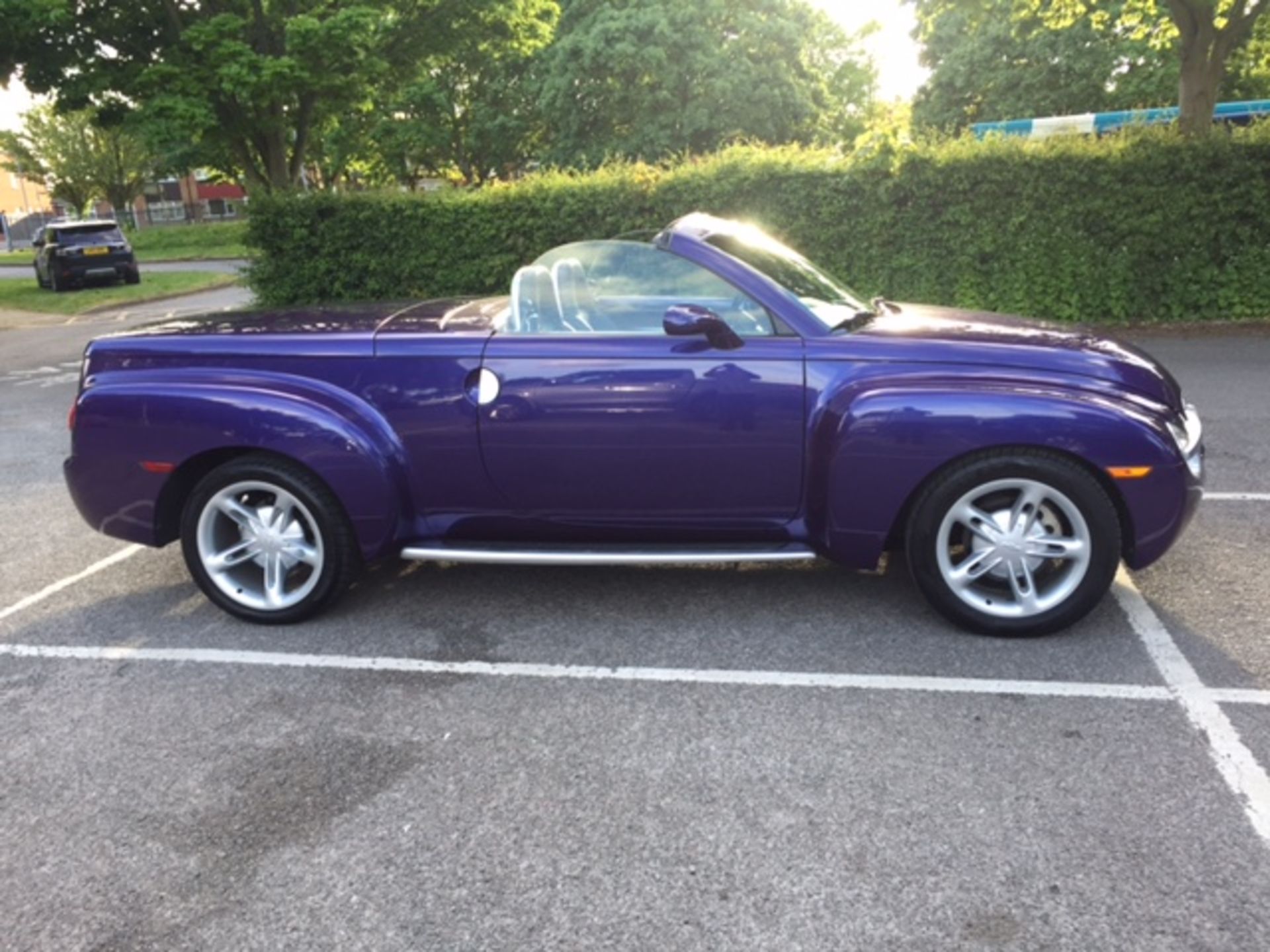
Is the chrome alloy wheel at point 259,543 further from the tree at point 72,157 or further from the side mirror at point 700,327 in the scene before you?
the tree at point 72,157

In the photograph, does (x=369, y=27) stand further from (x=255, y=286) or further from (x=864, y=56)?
(x=864, y=56)

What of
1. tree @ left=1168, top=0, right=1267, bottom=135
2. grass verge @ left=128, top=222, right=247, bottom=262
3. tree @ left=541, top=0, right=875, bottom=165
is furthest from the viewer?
grass verge @ left=128, top=222, right=247, bottom=262

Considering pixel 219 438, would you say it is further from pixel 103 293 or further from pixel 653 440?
pixel 103 293

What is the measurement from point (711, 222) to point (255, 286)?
34.8 feet

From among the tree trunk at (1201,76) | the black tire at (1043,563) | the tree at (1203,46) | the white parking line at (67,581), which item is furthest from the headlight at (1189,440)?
the tree trunk at (1201,76)

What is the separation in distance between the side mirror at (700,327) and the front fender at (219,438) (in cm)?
119

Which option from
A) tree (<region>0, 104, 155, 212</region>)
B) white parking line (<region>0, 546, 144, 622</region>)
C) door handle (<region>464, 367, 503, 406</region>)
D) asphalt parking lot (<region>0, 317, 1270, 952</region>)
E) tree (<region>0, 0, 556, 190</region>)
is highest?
tree (<region>0, 104, 155, 212</region>)

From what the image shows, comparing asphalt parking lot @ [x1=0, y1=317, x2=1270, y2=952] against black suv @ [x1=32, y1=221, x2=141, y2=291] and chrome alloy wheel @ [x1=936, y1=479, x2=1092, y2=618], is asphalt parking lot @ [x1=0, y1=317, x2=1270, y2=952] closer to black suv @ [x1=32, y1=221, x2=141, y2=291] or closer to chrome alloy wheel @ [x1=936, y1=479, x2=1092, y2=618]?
chrome alloy wheel @ [x1=936, y1=479, x2=1092, y2=618]

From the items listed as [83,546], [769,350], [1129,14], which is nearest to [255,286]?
[83,546]

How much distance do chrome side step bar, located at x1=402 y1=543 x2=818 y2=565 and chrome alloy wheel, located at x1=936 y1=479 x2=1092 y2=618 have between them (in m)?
0.57

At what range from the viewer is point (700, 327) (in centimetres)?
371

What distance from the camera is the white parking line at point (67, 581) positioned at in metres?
4.43

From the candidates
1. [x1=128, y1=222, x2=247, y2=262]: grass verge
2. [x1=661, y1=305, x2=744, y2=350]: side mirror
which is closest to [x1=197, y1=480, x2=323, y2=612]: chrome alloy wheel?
[x1=661, y1=305, x2=744, y2=350]: side mirror

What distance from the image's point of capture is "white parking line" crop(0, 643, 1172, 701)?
3340 millimetres
